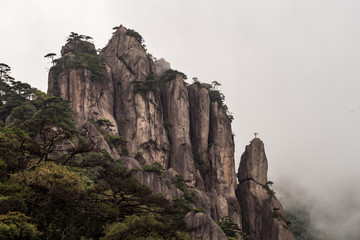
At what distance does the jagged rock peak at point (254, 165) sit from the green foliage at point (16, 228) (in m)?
59.4

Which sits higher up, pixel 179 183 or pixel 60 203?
pixel 179 183

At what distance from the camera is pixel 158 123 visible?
6725 centimetres

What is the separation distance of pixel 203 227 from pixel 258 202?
92.4 ft

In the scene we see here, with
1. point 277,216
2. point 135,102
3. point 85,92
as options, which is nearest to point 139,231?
point 85,92

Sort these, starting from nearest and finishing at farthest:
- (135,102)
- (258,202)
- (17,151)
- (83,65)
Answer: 1. (17,151)
2. (83,65)
3. (135,102)
4. (258,202)

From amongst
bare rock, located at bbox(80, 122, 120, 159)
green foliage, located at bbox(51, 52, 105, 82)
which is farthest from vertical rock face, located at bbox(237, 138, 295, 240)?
green foliage, located at bbox(51, 52, 105, 82)

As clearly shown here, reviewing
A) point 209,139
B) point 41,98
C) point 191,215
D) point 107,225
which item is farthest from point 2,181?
point 209,139

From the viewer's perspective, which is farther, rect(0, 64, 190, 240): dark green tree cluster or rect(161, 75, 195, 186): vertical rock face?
rect(161, 75, 195, 186): vertical rock face

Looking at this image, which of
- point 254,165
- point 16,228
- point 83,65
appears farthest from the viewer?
point 254,165

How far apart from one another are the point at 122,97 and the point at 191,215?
28535mm

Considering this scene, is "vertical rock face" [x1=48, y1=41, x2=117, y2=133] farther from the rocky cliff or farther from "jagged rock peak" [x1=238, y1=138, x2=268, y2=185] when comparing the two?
"jagged rock peak" [x1=238, y1=138, x2=268, y2=185]

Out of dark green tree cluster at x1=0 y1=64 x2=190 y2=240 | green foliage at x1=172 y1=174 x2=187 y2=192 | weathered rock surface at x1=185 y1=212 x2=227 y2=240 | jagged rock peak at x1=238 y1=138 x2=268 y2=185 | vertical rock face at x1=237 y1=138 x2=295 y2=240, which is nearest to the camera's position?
dark green tree cluster at x1=0 y1=64 x2=190 y2=240

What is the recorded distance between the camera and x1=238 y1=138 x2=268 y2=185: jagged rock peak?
75.7m

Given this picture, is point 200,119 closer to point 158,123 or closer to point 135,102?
point 158,123
